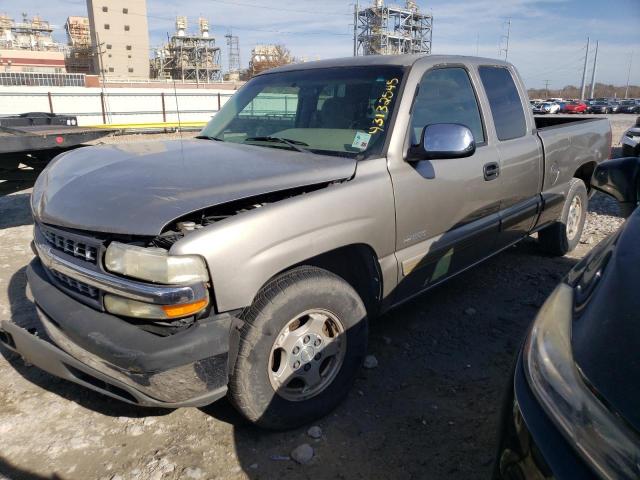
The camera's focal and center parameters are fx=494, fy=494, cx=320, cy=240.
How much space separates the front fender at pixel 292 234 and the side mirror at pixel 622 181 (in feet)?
3.66

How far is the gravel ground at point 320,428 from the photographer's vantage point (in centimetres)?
236

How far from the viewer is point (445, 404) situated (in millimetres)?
2859

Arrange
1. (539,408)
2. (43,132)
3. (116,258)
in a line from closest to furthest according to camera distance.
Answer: (539,408), (116,258), (43,132)

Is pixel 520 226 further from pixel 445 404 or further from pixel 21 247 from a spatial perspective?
pixel 21 247

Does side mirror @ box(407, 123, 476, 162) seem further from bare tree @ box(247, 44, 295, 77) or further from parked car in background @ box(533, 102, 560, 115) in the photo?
bare tree @ box(247, 44, 295, 77)

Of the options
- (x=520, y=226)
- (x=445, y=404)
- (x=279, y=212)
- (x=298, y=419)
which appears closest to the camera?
(x=279, y=212)

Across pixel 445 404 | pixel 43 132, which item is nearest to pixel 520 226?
pixel 445 404

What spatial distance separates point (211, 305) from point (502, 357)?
219cm

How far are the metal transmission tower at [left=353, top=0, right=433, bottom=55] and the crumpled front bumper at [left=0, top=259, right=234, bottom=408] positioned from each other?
2118 inches

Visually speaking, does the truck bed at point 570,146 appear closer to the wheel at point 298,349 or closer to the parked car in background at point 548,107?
the wheel at point 298,349

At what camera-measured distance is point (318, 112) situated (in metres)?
3.28

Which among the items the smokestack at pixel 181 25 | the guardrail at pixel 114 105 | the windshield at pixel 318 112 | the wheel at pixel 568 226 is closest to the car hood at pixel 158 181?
the windshield at pixel 318 112

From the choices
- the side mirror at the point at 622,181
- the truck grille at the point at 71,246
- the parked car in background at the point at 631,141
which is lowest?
the parked car in background at the point at 631,141

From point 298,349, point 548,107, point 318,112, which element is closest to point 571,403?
point 298,349
